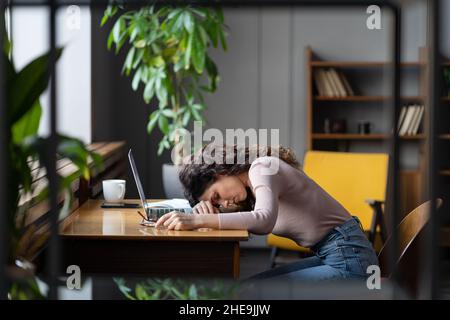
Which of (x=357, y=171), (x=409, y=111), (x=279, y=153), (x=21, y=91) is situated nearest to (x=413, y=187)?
(x=409, y=111)

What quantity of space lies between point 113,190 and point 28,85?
150cm

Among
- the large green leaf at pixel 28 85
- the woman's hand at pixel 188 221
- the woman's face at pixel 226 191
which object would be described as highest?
the large green leaf at pixel 28 85

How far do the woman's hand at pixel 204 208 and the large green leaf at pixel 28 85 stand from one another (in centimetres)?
103

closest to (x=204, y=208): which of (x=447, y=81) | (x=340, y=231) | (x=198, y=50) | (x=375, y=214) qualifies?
(x=340, y=231)

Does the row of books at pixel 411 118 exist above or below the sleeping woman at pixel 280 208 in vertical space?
above

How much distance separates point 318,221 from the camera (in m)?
2.23

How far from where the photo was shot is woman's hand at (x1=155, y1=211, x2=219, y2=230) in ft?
7.07

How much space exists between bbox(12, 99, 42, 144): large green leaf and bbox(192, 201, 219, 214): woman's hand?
100 cm

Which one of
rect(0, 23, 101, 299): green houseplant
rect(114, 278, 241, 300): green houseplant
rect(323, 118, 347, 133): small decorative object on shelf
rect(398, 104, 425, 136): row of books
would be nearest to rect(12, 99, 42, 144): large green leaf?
rect(0, 23, 101, 299): green houseplant

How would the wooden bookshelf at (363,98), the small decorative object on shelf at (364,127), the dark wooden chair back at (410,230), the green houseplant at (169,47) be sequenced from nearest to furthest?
the dark wooden chair back at (410,230), the green houseplant at (169,47), the wooden bookshelf at (363,98), the small decorative object on shelf at (364,127)

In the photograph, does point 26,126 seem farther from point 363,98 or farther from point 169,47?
point 363,98

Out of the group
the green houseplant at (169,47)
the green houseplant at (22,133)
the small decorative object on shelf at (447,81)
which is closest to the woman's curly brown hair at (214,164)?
the green houseplant at (22,133)

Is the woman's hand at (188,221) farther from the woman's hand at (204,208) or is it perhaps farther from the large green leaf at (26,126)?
the large green leaf at (26,126)

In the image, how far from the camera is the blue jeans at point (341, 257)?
218 cm
